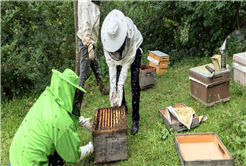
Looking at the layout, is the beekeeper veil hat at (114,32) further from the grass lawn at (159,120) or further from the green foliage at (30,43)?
the green foliage at (30,43)

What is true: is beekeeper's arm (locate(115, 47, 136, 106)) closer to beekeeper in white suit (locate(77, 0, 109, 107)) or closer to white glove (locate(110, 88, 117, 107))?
white glove (locate(110, 88, 117, 107))

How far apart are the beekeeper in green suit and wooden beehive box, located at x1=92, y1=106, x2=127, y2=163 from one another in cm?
38

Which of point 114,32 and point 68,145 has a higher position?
point 114,32

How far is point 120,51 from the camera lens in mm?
2701

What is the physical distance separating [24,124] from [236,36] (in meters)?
5.36

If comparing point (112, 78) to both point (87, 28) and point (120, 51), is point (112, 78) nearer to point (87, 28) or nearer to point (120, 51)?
point (120, 51)

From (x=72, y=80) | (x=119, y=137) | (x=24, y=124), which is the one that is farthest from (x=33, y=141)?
(x=119, y=137)

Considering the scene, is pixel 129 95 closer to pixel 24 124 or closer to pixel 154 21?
pixel 24 124

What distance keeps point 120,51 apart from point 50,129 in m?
1.41

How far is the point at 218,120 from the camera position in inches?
112

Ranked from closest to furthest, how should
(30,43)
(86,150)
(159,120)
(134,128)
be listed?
(86,150)
(134,128)
(159,120)
(30,43)

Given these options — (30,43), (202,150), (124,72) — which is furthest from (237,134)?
(30,43)

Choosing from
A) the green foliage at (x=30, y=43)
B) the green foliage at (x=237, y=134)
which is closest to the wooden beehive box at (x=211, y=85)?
the green foliage at (x=237, y=134)

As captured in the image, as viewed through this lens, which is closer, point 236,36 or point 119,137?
point 119,137
